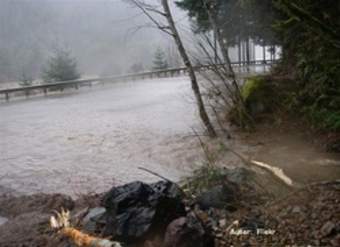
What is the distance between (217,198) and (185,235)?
1202 mm

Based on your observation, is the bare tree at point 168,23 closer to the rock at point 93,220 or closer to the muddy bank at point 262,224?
the muddy bank at point 262,224

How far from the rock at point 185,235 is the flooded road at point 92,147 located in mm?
3161

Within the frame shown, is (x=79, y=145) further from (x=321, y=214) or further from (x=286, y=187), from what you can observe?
(x=321, y=214)

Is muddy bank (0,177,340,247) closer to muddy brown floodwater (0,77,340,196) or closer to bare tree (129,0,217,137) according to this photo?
muddy brown floodwater (0,77,340,196)

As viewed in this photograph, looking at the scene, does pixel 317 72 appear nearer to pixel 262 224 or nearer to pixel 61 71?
pixel 262 224

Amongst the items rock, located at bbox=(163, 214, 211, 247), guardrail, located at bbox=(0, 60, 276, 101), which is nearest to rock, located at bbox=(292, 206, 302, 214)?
rock, located at bbox=(163, 214, 211, 247)

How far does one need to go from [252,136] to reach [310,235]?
19.7ft

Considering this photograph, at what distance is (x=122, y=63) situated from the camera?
6066cm

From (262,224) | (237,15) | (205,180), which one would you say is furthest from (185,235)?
(237,15)

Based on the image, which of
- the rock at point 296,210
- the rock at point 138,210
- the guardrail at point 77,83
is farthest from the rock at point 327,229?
the guardrail at point 77,83

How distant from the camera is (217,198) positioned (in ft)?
14.2

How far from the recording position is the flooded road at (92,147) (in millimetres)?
6871

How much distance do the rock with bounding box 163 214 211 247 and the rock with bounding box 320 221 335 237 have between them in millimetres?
1031

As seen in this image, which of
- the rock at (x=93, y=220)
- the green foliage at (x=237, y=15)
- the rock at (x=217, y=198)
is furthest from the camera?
the green foliage at (x=237, y=15)
